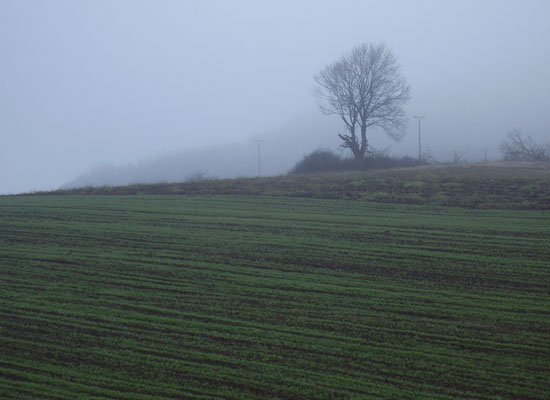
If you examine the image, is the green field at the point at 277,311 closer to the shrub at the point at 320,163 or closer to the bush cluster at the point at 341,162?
the bush cluster at the point at 341,162

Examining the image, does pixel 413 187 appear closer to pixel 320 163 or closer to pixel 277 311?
pixel 277 311

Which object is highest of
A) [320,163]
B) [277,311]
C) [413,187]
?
[320,163]

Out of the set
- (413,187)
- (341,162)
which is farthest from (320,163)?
(413,187)

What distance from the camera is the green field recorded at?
5.31 meters

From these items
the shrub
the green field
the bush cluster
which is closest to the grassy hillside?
the green field

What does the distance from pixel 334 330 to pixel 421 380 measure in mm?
1455

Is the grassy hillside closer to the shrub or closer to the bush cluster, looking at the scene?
the bush cluster

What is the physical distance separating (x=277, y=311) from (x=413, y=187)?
1288 cm

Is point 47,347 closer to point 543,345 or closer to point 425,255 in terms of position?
point 543,345

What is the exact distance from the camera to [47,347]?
20.0ft

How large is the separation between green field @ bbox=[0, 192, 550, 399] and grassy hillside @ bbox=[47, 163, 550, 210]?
3533mm

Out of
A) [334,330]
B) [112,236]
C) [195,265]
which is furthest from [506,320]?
[112,236]

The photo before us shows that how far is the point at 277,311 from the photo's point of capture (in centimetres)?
710

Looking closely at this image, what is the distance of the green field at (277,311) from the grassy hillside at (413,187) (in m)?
3.53
